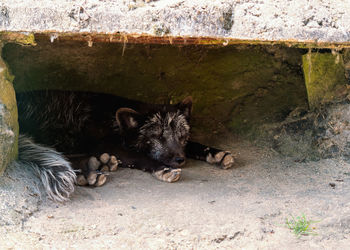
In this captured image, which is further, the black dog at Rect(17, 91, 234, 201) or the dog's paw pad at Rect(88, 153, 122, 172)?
the black dog at Rect(17, 91, 234, 201)

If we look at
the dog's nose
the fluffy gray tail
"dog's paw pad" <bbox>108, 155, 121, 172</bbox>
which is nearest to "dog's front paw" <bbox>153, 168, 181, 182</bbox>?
the dog's nose

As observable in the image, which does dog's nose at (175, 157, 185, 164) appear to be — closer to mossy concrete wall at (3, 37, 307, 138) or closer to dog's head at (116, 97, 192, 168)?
dog's head at (116, 97, 192, 168)

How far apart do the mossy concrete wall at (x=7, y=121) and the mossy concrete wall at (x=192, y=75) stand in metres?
2.15

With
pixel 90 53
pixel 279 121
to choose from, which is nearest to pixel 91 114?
pixel 90 53

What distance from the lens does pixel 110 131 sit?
487 centimetres

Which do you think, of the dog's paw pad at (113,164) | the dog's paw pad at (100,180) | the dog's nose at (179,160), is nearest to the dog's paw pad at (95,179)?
the dog's paw pad at (100,180)

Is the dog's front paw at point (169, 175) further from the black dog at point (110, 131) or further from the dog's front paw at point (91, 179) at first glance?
the dog's front paw at point (91, 179)

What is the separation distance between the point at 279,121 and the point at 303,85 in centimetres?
70

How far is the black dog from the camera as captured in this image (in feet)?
14.4

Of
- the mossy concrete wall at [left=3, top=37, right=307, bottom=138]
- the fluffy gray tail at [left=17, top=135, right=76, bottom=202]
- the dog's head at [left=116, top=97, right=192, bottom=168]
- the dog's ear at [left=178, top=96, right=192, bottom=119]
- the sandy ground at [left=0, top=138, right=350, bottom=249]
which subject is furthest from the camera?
the mossy concrete wall at [left=3, top=37, right=307, bottom=138]

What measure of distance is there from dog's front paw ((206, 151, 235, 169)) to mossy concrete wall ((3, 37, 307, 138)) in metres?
1.00

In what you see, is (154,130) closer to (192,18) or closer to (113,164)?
(113,164)

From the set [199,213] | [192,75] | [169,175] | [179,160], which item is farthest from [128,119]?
[199,213]

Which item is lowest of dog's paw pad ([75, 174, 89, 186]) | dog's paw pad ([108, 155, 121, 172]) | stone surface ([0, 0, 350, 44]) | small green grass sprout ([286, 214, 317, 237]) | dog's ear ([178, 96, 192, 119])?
dog's paw pad ([108, 155, 121, 172])
